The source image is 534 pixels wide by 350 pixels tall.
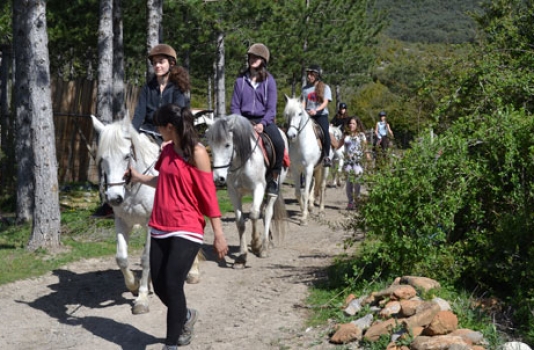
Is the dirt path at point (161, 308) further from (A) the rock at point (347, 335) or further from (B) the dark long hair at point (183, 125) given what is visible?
(B) the dark long hair at point (183, 125)

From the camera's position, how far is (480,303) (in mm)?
5703

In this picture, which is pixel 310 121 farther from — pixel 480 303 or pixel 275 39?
pixel 275 39

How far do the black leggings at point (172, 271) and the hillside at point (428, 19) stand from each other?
98268 millimetres

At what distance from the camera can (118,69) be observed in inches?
674

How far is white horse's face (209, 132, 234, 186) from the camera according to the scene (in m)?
7.36

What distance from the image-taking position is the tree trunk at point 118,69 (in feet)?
50.3

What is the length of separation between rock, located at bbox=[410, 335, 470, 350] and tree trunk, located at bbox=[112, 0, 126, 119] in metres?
11.2

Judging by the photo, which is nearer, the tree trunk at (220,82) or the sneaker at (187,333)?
the sneaker at (187,333)

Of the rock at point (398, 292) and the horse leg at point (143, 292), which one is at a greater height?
the rock at point (398, 292)

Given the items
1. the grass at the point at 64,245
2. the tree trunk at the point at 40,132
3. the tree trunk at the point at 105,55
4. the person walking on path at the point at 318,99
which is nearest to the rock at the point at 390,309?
the grass at the point at 64,245

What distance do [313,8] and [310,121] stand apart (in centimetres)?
1894

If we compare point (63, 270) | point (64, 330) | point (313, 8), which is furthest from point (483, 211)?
point (313, 8)

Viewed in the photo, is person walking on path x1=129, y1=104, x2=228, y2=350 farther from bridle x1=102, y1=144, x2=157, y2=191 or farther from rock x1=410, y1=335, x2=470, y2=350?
rock x1=410, y1=335, x2=470, y2=350

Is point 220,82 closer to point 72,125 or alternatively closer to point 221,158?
point 72,125
